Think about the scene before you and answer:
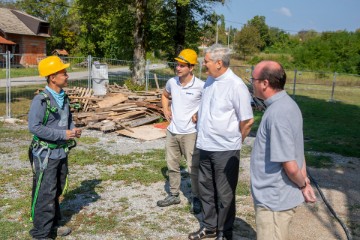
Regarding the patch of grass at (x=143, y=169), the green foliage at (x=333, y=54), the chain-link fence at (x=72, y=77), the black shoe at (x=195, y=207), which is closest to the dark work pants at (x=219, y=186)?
the black shoe at (x=195, y=207)

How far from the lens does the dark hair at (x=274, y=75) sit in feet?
8.85

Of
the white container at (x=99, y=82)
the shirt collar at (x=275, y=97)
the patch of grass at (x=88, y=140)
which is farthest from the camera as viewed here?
the white container at (x=99, y=82)

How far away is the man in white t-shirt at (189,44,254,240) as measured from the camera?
13.0ft

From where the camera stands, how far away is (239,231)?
4668 millimetres

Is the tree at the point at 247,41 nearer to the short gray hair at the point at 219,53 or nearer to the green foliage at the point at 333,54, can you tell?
the green foliage at the point at 333,54

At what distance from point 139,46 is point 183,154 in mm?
13604

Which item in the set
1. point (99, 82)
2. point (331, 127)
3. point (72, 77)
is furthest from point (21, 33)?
point (331, 127)

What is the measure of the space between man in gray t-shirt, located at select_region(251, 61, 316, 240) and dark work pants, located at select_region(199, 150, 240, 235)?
1.14 meters

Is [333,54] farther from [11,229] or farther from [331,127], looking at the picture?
[11,229]

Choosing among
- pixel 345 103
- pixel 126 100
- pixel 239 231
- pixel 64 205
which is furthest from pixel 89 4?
pixel 239 231

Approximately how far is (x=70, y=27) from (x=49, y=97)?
49.8 meters

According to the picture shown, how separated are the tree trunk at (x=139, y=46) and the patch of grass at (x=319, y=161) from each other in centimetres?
1083

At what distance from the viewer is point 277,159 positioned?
2629 mm

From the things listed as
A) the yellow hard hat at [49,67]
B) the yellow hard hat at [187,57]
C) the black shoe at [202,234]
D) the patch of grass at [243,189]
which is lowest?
the patch of grass at [243,189]
